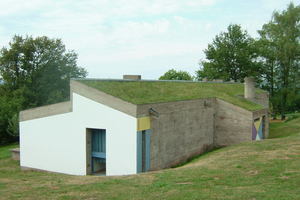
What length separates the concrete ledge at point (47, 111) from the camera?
16.8 metres

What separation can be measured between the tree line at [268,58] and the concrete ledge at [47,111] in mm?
28293

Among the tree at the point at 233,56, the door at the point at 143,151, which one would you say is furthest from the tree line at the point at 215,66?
the door at the point at 143,151

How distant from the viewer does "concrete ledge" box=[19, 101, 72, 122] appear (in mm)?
16822

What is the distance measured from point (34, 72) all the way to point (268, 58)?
32865 mm

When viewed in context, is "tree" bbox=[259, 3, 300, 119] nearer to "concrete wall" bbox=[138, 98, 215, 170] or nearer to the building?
"concrete wall" bbox=[138, 98, 215, 170]

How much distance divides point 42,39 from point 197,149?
3159 cm

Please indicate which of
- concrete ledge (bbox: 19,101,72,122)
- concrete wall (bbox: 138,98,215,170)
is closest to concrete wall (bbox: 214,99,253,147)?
concrete wall (bbox: 138,98,215,170)

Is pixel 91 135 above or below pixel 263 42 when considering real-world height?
below

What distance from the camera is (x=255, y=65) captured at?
4281 centimetres

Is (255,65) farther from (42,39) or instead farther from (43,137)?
(43,137)

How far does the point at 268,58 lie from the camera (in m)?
40.3

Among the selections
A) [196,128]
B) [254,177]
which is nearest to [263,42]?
[196,128]

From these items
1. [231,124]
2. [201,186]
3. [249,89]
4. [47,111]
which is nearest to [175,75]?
[249,89]

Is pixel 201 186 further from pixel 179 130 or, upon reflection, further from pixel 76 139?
pixel 76 139
